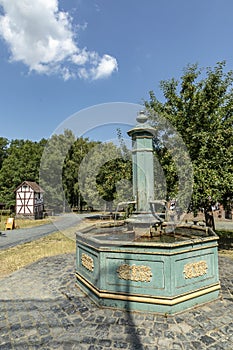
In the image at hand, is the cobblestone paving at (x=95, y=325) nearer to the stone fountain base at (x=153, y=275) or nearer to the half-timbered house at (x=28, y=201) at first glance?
the stone fountain base at (x=153, y=275)

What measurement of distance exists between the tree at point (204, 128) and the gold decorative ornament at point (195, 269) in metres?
3.90

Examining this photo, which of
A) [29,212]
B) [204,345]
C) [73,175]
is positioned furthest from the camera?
[73,175]

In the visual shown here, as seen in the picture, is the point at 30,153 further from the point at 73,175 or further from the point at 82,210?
the point at 82,210

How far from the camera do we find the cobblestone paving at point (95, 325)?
3266mm

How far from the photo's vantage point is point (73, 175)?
33.5 m

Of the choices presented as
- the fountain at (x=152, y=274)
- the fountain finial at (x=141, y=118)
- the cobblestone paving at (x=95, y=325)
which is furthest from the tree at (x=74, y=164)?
the fountain at (x=152, y=274)

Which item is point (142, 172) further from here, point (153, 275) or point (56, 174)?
point (56, 174)

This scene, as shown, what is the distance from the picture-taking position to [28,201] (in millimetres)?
28375

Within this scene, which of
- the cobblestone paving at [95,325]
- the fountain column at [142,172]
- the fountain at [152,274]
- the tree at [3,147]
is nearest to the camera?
the cobblestone paving at [95,325]

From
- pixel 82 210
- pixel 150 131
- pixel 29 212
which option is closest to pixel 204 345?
pixel 150 131

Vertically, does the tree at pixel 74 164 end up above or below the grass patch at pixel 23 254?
above

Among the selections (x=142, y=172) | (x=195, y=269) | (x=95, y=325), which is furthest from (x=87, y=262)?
(x=142, y=172)

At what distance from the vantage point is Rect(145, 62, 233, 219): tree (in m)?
8.16

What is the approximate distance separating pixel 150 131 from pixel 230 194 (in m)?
4.89
